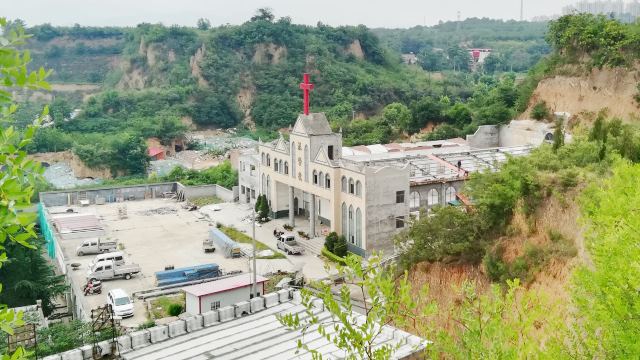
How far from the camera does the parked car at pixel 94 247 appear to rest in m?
32.9

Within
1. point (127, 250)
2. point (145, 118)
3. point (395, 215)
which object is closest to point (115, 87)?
point (145, 118)

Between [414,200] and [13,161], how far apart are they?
92.2ft

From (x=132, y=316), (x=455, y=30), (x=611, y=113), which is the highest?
(x=455, y=30)

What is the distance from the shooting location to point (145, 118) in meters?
77.9

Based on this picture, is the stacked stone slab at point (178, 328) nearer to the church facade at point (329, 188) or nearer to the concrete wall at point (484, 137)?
the church facade at point (329, 188)

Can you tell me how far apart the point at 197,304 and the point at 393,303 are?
54.2 ft

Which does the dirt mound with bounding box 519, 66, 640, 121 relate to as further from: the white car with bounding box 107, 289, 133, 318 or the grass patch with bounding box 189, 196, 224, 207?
the white car with bounding box 107, 289, 133, 318

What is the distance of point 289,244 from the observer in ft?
108

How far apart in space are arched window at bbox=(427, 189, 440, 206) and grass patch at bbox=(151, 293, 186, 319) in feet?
42.5

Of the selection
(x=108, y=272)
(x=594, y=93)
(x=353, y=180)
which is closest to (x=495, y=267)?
(x=353, y=180)

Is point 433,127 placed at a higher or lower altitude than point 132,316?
higher

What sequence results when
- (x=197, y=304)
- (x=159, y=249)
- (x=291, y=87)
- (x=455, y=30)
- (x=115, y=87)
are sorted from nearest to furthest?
(x=197, y=304) < (x=159, y=249) < (x=291, y=87) < (x=115, y=87) < (x=455, y=30)

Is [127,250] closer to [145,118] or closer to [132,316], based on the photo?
[132,316]

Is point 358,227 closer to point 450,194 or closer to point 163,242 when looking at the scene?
point 450,194
